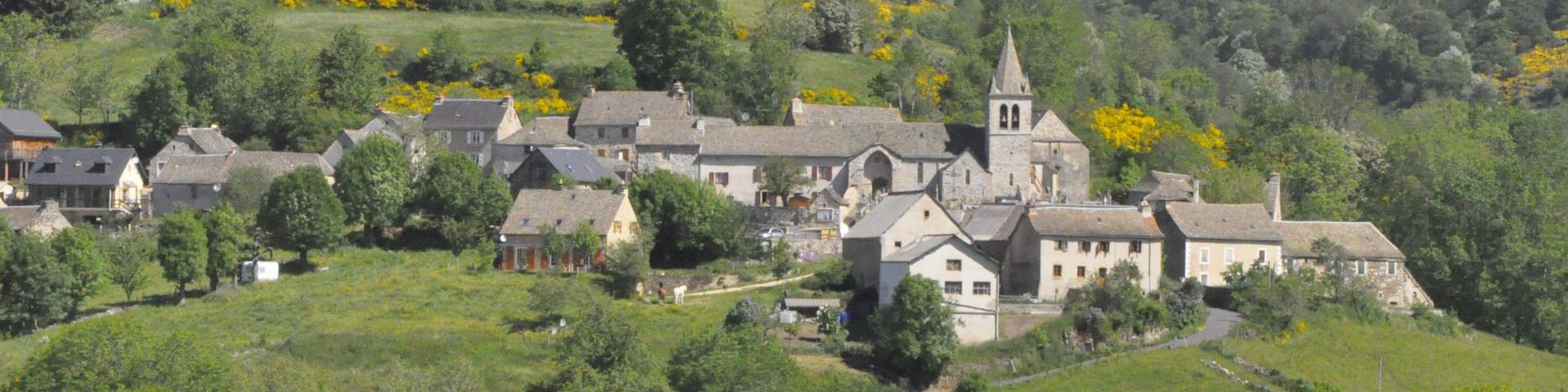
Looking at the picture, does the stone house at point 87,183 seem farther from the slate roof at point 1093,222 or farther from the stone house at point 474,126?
the slate roof at point 1093,222

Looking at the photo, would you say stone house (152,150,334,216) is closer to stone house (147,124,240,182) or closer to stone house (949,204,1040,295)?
stone house (147,124,240,182)

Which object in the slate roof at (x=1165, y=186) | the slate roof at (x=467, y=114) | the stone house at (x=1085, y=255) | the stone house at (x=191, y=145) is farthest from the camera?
the slate roof at (x=467, y=114)

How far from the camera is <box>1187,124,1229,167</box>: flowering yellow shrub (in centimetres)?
11094

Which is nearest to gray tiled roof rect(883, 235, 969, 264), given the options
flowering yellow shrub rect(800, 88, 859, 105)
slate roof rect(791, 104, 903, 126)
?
slate roof rect(791, 104, 903, 126)

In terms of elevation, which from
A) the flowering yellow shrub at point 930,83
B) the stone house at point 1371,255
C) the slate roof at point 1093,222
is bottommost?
the stone house at point 1371,255

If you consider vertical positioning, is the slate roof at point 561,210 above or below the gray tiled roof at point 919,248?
above

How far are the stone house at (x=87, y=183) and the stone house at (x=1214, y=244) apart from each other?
45.7 metres

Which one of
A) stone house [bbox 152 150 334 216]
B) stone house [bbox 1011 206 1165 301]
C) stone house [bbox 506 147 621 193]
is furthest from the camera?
stone house [bbox 506 147 621 193]

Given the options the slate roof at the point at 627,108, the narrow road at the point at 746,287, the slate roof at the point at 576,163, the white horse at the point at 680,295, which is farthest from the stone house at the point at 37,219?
the narrow road at the point at 746,287

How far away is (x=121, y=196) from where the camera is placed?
3807 inches

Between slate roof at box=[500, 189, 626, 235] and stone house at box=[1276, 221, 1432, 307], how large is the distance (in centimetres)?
2761

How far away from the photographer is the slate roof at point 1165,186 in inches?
3708

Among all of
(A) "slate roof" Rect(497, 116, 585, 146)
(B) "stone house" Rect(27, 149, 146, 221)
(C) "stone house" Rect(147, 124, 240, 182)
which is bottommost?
(B) "stone house" Rect(27, 149, 146, 221)

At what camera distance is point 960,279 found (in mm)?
78375
